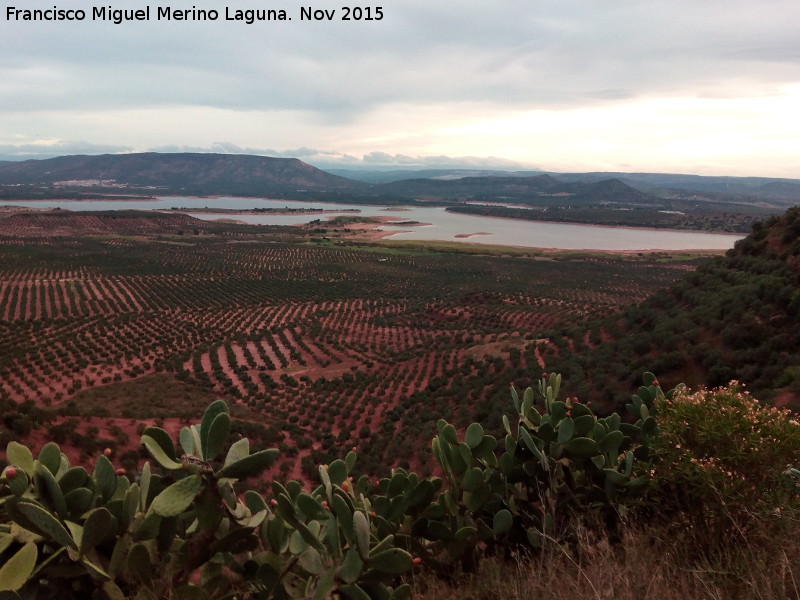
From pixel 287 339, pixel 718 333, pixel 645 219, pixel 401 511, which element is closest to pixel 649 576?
pixel 401 511

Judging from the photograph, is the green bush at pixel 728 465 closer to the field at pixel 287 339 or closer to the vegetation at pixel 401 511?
the vegetation at pixel 401 511

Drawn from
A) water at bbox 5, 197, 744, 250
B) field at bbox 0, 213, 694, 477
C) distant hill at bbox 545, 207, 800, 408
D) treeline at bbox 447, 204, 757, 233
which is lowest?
field at bbox 0, 213, 694, 477

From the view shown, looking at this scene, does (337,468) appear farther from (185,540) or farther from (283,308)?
(283,308)

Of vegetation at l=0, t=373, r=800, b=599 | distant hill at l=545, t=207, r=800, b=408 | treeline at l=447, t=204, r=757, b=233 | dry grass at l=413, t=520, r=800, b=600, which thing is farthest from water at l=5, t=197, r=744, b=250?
dry grass at l=413, t=520, r=800, b=600

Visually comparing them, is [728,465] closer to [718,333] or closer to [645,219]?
[718,333]

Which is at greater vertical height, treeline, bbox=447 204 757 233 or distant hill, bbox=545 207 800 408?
treeline, bbox=447 204 757 233

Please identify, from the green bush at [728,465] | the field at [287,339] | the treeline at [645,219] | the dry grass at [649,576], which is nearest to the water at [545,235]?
the treeline at [645,219]

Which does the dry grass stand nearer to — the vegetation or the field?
the vegetation
